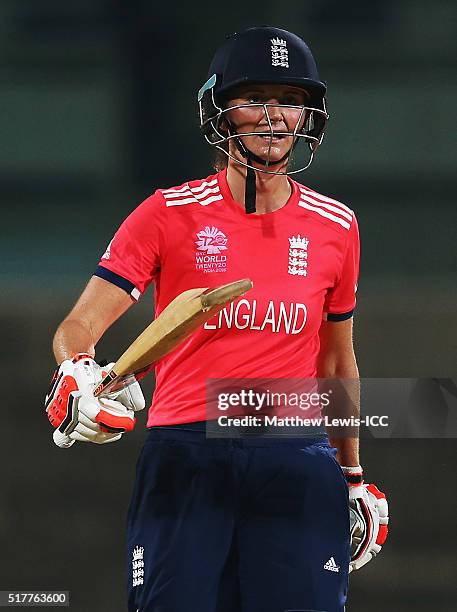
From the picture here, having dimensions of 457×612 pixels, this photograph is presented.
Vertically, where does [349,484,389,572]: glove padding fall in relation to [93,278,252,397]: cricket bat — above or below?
below

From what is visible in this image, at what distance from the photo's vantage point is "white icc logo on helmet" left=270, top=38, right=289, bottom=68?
214 cm

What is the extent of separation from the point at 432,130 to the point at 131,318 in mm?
1007

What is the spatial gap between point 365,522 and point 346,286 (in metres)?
0.43

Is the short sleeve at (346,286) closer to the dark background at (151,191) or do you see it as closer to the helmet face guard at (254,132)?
the helmet face guard at (254,132)

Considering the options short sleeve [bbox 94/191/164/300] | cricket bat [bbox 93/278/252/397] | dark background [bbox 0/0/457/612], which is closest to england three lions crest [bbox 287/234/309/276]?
short sleeve [bbox 94/191/164/300]

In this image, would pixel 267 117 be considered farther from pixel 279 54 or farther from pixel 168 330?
pixel 168 330

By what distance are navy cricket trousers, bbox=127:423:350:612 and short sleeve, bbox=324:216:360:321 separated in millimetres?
296

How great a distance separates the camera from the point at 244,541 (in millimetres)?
1949

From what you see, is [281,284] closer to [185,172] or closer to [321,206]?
[321,206]

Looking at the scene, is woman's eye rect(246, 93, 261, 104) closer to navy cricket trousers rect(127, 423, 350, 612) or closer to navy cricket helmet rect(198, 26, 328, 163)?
navy cricket helmet rect(198, 26, 328, 163)

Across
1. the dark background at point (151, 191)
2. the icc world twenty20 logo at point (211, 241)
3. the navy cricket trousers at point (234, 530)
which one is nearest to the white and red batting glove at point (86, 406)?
the navy cricket trousers at point (234, 530)

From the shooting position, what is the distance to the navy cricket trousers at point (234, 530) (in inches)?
76.1

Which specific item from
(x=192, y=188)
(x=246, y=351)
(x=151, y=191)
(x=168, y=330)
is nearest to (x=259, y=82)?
(x=192, y=188)

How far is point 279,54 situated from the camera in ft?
7.06
